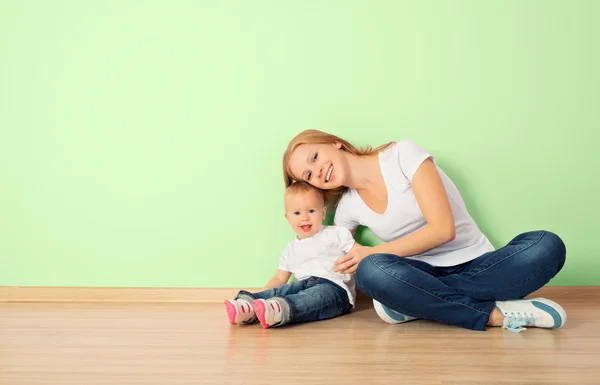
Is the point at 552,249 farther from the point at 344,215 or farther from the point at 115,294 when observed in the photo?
the point at 115,294

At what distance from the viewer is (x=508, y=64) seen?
1.81 metres

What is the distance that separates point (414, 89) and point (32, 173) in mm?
1165

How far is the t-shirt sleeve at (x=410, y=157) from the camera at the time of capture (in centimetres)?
162

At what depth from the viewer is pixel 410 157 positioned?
5.36 feet

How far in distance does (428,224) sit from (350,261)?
8.6 inches

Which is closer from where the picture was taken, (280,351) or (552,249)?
(280,351)

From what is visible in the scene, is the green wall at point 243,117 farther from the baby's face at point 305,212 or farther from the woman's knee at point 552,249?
the woman's knee at point 552,249

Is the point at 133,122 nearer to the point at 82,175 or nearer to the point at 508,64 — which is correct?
the point at 82,175

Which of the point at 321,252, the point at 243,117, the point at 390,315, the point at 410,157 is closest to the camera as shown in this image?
the point at 390,315

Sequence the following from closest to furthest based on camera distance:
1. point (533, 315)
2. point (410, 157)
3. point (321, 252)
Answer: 1. point (533, 315)
2. point (410, 157)
3. point (321, 252)

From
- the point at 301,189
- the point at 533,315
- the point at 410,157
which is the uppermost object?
the point at 410,157

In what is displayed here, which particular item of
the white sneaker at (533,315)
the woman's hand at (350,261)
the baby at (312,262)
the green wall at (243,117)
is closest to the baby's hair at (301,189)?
the baby at (312,262)

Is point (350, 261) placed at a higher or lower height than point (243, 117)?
lower

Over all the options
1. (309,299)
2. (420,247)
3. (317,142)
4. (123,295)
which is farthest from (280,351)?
(123,295)
